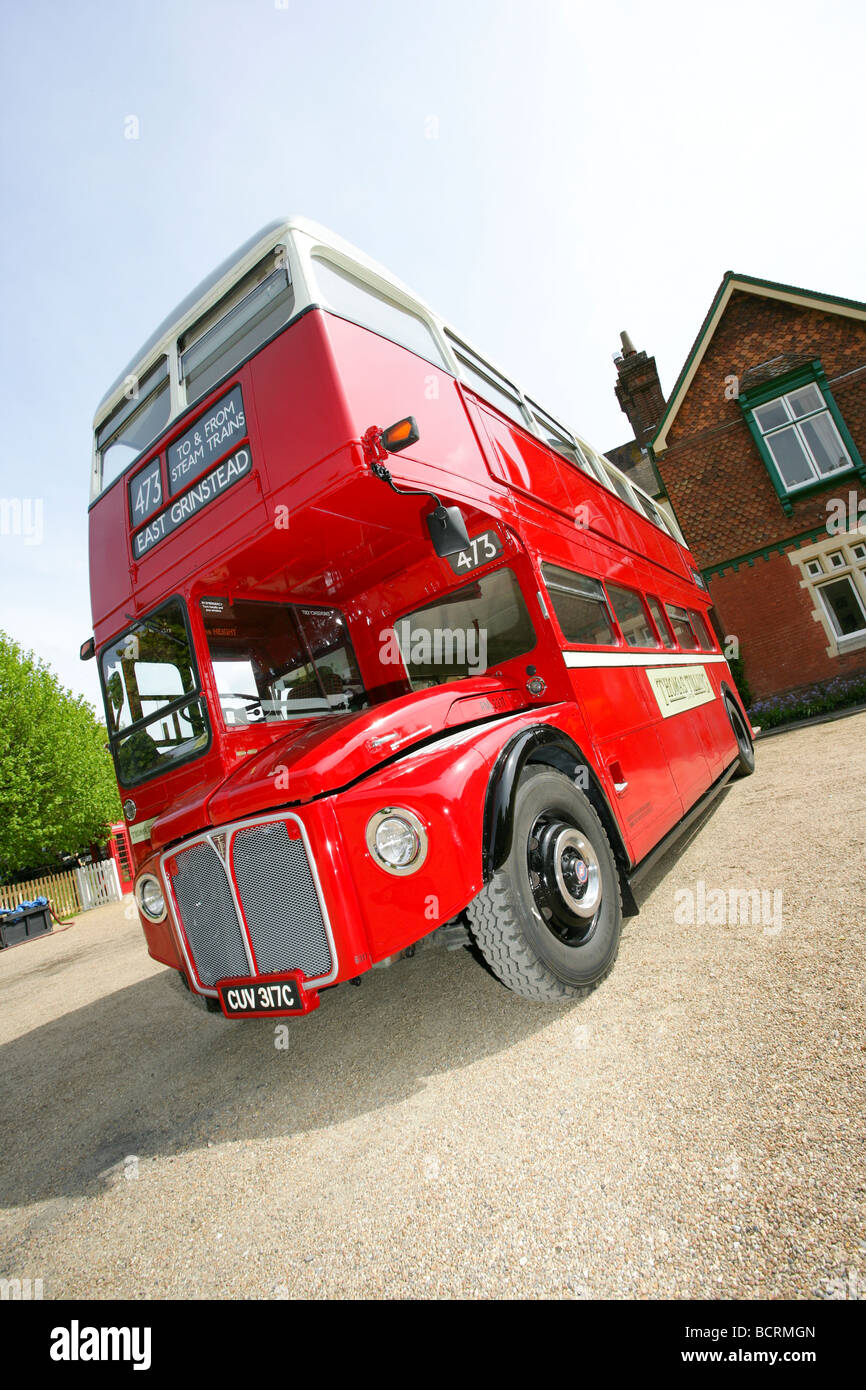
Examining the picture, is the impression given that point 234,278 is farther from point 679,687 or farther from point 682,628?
point 682,628

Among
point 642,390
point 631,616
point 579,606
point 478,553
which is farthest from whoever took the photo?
point 642,390

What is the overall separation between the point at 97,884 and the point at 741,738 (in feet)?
65.3

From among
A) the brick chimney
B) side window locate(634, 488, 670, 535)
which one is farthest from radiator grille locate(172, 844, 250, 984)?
the brick chimney

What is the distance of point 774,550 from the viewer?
47.9ft

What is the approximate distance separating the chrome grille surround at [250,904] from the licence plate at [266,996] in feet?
0.13

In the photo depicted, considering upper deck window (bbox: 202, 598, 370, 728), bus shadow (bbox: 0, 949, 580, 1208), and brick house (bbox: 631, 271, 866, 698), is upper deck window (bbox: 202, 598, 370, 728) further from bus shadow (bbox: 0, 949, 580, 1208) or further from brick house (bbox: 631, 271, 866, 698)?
brick house (bbox: 631, 271, 866, 698)

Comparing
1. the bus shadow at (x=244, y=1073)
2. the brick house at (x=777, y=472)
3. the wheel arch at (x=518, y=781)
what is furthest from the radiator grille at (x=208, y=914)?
the brick house at (x=777, y=472)

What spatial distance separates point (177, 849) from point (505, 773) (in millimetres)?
1559

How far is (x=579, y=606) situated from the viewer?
Result: 429cm

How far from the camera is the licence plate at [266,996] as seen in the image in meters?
2.47

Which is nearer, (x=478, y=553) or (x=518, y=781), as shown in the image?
(x=518, y=781)

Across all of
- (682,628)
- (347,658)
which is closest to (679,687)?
(682,628)

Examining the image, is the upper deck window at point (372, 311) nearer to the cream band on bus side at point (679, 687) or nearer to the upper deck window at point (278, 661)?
the upper deck window at point (278, 661)

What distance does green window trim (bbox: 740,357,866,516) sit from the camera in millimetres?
14156
